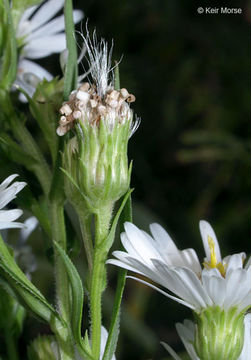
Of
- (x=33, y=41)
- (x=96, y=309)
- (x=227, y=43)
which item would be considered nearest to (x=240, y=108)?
(x=227, y=43)

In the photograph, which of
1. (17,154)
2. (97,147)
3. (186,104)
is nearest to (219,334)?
(97,147)

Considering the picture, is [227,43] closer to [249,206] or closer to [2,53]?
[249,206]

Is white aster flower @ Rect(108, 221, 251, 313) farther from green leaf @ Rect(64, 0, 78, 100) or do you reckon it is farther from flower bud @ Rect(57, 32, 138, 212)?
green leaf @ Rect(64, 0, 78, 100)

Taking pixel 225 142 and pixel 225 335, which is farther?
pixel 225 142

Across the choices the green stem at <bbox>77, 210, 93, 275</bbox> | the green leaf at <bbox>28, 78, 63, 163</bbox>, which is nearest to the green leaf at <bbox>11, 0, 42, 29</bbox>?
the green leaf at <bbox>28, 78, 63, 163</bbox>

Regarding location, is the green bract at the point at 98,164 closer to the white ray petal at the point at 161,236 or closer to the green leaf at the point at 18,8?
the white ray petal at the point at 161,236

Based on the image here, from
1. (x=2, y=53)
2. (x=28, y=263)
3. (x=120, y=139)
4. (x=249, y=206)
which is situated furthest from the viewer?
(x=249, y=206)

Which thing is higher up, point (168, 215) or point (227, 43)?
point (227, 43)
